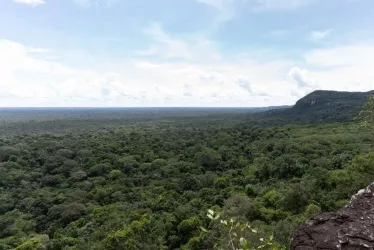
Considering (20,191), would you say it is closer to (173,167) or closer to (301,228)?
(173,167)

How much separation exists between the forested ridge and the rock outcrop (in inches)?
151

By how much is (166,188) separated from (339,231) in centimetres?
3755

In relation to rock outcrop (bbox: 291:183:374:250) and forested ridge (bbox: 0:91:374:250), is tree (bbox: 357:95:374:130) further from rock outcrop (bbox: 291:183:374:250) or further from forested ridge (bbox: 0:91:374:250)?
rock outcrop (bbox: 291:183:374:250)

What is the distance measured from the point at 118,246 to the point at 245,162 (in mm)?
34194

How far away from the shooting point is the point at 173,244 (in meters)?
26.2

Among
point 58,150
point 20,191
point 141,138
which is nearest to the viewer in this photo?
point 20,191

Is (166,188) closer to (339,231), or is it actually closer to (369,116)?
(369,116)

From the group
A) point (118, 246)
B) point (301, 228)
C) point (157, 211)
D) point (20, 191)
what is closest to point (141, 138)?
point (20, 191)

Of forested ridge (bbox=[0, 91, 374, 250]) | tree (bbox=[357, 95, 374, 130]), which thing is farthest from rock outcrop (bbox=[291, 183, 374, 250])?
tree (bbox=[357, 95, 374, 130])

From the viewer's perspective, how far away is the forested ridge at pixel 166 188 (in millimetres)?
21953

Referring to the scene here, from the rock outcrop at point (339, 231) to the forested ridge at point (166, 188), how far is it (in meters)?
3.84

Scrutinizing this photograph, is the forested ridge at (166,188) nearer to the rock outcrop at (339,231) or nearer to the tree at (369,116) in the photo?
the tree at (369,116)

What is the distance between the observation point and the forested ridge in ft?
72.0

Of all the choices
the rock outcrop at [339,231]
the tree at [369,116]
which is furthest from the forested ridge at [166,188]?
the rock outcrop at [339,231]
